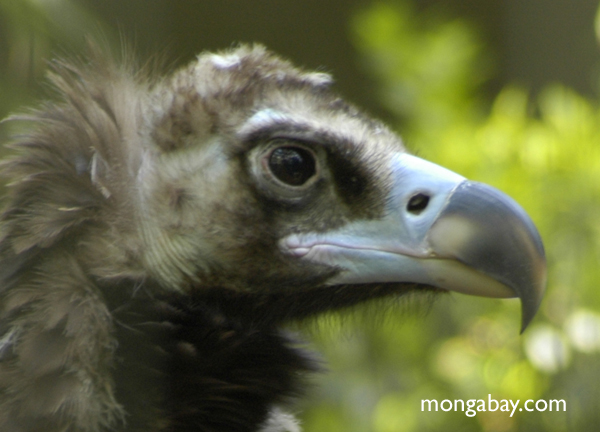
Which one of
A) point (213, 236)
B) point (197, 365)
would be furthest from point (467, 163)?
point (197, 365)

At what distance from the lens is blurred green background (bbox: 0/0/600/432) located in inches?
77.6

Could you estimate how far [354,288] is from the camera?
150 cm

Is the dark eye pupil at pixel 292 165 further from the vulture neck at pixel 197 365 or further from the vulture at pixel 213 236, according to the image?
the vulture neck at pixel 197 365

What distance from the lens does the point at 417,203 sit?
55.6 inches

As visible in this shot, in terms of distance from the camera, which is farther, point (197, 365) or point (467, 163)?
point (467, 163)

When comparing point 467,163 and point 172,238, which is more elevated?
point 467,163

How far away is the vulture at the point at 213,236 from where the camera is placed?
1295 millimetres

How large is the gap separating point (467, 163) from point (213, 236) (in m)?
1.51

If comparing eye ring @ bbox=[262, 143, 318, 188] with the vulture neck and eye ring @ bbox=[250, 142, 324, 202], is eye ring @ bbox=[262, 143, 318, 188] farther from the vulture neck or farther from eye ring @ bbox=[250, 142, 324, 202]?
the vulture neck

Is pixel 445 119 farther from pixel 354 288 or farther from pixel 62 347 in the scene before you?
pixel 62 347

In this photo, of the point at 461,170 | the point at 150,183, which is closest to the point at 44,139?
the point at 150,183

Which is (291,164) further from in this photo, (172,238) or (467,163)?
(467,163)

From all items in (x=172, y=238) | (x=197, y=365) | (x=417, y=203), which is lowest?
(x=197, y=365)

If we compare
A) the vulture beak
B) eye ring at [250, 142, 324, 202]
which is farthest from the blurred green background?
the vulture beak
